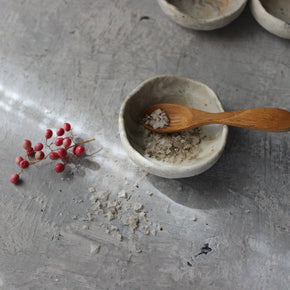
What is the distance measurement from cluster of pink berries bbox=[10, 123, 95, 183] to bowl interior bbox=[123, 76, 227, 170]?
0.19 meters

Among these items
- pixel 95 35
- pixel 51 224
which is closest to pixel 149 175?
pixel 51 224

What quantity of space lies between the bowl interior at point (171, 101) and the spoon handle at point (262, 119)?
0.05 metres

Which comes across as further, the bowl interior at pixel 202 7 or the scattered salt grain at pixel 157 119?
the bowl interior at pixel 202 7

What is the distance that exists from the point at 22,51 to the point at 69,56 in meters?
0.20

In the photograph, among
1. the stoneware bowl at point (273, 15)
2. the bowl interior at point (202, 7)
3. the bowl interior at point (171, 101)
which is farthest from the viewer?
the bowl interior at point (202, 7)

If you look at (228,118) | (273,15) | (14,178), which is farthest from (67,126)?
(273,15)

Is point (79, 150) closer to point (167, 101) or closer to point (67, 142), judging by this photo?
point (67, 142)

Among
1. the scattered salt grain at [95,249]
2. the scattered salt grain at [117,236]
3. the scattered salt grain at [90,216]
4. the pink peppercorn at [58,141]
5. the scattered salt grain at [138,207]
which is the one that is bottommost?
the scattered salt grain at [95,249]

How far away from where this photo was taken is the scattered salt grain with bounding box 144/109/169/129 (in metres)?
1.07

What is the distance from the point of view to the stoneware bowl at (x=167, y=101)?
0.96 meters

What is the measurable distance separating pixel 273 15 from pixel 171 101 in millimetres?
600

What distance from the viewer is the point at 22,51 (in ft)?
4.36

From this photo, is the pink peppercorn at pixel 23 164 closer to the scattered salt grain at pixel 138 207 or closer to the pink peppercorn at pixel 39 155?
the pink peppercorn at pixel 39 155

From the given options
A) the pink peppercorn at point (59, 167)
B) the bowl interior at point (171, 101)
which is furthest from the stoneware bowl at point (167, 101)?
the pink peppercorn at point (59, 167)
